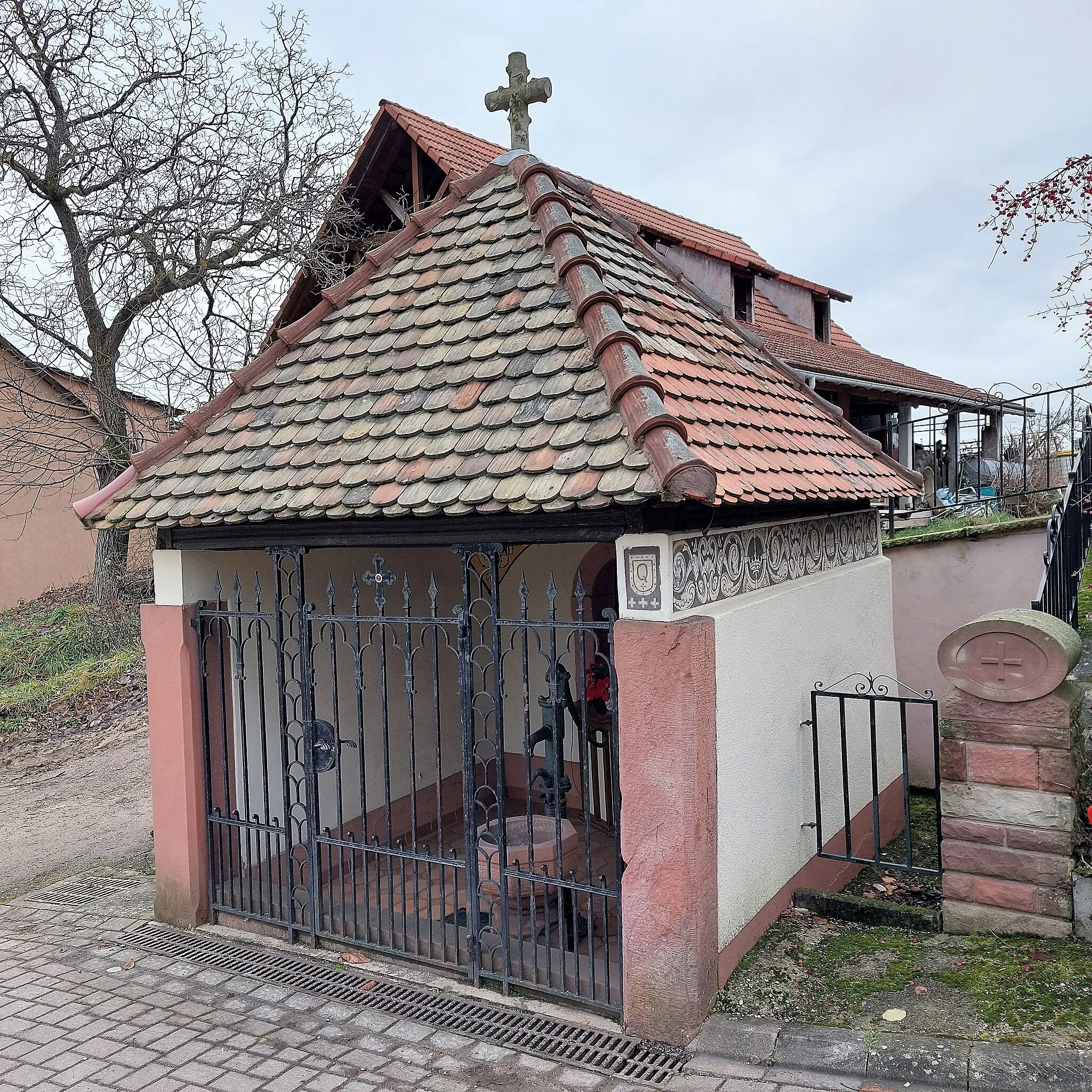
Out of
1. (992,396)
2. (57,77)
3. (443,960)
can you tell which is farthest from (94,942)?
(57,77)

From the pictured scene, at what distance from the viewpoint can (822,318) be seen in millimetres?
19312

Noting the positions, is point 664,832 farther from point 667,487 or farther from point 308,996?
point 308,996

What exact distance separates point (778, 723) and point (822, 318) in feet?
52.2

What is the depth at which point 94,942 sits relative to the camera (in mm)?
5613

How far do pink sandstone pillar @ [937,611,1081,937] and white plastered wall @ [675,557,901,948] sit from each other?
2.86ft

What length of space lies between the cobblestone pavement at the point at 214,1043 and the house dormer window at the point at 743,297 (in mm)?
13483

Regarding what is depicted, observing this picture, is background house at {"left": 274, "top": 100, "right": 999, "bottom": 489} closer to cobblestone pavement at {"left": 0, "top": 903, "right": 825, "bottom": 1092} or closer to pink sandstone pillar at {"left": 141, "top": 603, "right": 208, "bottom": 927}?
pink sandstone pillar at {"left": 141, "top": 603, "right": 208, "bottom": 927}

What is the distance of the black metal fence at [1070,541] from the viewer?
225 inches

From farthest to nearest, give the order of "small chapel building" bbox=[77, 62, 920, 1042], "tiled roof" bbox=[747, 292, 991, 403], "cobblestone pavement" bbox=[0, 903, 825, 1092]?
"tiled roof" bbox=[747, 292, 991, 403], "small chapel building" bbox=[77, 62, 920, 1042], "cobblestone pavement" bbox=[0, 903, 825, 1092]

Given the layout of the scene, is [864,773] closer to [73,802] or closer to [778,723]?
[778,723]

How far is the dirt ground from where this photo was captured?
752cm

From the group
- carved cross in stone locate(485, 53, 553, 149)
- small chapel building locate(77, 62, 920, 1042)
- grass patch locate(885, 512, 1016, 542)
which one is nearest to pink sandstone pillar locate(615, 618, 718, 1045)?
small chapel building locate(77, 62, 920, 1042)

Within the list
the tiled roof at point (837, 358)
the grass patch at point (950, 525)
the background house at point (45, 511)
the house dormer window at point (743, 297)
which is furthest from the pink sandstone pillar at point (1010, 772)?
the background house at point (45, 511)

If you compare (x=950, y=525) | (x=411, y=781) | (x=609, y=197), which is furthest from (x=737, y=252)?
(x=411, y=781)
